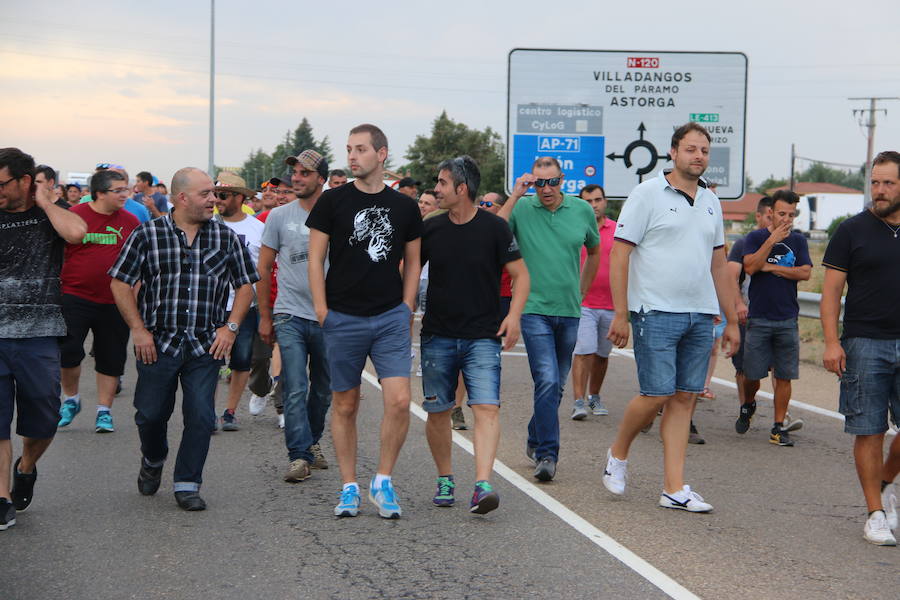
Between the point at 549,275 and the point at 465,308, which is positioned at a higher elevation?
the point at 549,275

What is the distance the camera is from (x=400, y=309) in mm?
6707

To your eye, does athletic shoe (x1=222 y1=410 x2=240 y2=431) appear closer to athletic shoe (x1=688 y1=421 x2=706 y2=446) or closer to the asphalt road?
the asphalt road

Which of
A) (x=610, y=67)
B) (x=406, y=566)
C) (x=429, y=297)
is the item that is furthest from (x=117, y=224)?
(x=610, y=67)

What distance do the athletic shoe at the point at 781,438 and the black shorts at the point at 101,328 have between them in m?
5.17

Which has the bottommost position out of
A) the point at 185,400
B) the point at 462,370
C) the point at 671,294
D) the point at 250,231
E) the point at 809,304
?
the point at 185,400

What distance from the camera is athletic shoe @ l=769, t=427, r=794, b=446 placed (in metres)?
9.48

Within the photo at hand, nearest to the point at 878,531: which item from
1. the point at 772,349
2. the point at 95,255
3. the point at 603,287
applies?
the point at 772,349

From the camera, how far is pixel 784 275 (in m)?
9.77

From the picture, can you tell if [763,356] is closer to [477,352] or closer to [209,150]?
[477,352]

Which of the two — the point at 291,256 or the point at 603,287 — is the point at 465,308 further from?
the point at 603,287

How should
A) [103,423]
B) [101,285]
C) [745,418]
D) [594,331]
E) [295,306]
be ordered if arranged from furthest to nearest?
[594,331] → [745,418] → [103,423] → [101,285] → [295,306]

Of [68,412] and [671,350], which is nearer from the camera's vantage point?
[671,350]

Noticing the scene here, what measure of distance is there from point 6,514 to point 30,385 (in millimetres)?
691

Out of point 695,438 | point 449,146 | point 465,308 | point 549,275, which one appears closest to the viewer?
point 465,308
